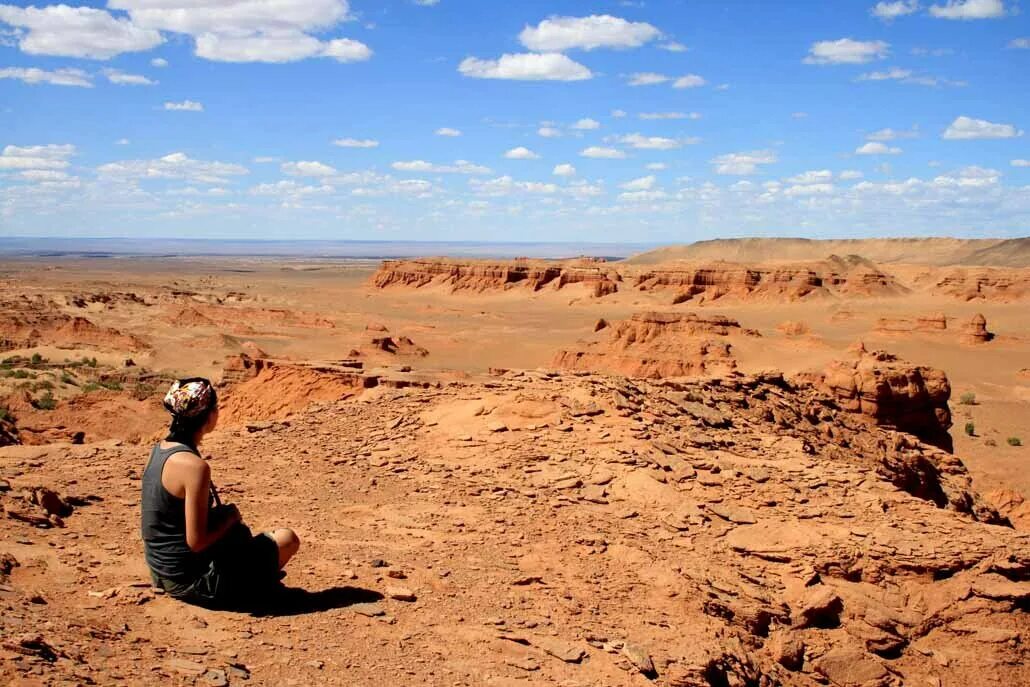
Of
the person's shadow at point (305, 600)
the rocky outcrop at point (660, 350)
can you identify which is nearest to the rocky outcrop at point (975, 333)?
the rocky outcrop at point (660, 350)

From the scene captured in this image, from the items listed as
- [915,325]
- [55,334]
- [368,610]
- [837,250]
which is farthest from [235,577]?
[837,250]

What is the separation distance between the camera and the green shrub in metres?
23.0

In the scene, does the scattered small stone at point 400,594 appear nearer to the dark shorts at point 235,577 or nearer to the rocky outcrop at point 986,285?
the dark shorts at point 235,577

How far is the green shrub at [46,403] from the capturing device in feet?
75.3

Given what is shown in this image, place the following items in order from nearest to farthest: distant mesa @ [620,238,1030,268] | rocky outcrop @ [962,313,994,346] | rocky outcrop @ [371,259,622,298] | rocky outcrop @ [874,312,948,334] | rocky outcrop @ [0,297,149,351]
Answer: rocky outcrop @ [0,297,149,351] → rocky outcrop @ [962,313,994,346] → rocky outcrop @ [874,312,948,334] → rocky outcrop @ [371,259,622,298] → distant mesa @ [620,238,1030,268]

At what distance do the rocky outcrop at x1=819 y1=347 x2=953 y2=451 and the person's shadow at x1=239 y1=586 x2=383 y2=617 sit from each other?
10.5 m

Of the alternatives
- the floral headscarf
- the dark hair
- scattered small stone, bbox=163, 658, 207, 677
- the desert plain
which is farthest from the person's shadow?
the floral headscarf

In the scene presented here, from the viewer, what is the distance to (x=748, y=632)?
6.72 m

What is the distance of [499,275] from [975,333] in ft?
148

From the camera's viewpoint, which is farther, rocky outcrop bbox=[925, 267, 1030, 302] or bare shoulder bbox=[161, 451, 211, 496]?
rocky outcrop bbox=[925, 267, 1030, 302]

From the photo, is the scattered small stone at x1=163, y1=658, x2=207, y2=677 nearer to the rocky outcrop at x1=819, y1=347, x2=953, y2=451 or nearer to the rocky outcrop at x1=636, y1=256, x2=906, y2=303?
the rocky outcrop at x1=819, y1=347, x2=953, y2=451

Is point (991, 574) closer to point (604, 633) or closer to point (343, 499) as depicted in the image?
point (604, 633)

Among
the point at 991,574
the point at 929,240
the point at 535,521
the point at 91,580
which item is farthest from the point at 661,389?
the point at 929,240

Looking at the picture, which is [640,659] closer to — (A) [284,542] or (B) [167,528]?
(A) [284,542]
